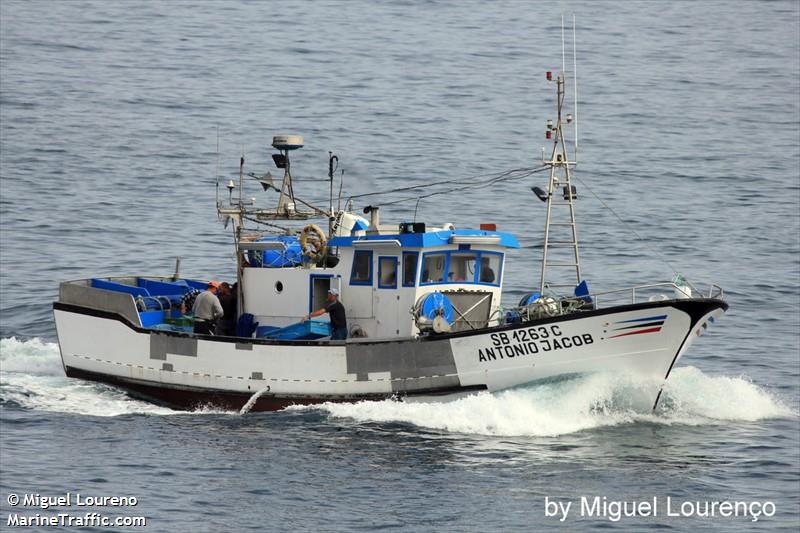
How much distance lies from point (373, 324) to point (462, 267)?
2.34 metres

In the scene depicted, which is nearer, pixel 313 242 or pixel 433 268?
pixel 433 268

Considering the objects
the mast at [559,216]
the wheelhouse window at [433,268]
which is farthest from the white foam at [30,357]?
the mast at [559,216]

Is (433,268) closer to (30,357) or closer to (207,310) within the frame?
(207,310)

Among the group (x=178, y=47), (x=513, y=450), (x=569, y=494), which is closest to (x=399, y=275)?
(x=513, y=450)

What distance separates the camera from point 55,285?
42031 millimetres

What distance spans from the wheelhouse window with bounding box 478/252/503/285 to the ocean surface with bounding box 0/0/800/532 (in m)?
3.33

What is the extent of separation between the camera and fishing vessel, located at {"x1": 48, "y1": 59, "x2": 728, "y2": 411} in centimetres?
2700

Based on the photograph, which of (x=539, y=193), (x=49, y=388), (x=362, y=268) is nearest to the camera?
(x=539, y=193)

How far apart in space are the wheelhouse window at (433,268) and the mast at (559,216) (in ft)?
7.32

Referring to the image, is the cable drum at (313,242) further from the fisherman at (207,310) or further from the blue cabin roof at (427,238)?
the fisherman at (207,310)

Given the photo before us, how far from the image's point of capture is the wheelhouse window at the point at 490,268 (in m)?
29.7

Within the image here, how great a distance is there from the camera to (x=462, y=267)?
2959 centimetres

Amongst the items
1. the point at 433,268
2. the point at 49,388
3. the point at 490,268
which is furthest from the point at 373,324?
the point at 49,388

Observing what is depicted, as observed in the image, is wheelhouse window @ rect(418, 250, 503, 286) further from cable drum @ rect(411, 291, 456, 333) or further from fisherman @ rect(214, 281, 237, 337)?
fisherman @ rect(214, 281, 237, 337)
